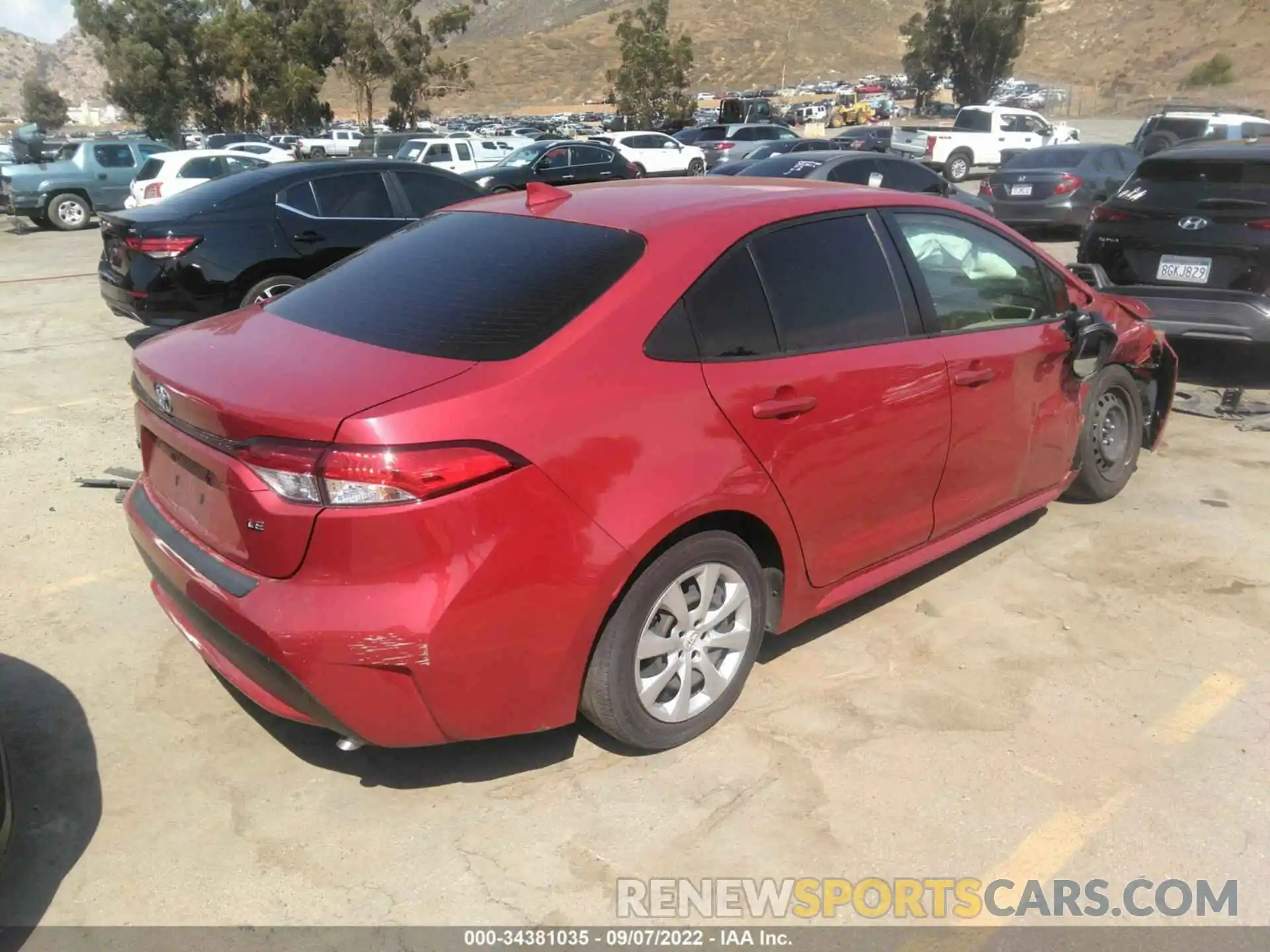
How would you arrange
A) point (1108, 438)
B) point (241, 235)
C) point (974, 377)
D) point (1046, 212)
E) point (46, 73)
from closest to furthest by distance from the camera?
point (974, 377), point (1108, 438), point (241, 235), point (1046, 212), point (46, 73)

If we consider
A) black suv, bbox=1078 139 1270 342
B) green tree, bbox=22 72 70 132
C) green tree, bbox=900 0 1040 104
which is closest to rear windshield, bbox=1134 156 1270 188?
black suv, bbox=1078 139 1270 342

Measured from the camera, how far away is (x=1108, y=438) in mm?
5148

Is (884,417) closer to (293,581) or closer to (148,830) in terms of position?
(293,581)

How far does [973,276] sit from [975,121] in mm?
25775

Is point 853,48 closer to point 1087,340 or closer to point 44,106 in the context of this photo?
point 44,106

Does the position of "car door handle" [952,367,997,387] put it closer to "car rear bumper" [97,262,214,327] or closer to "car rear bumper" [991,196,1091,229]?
"car rear bumper" [97,262,214,327]

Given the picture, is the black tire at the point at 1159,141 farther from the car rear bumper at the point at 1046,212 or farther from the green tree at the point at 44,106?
the green tree at the point at 44,106

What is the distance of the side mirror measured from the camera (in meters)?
4.39

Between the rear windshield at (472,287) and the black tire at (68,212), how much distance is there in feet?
62.0

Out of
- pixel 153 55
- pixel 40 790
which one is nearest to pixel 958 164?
pixel 40 790

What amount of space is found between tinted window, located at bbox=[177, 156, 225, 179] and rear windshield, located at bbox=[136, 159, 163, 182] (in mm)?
482

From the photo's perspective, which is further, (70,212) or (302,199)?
(70,212)

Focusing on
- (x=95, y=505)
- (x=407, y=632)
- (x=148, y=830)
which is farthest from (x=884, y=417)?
(x=95, y=505)

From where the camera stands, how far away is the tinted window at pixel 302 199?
315 inches
